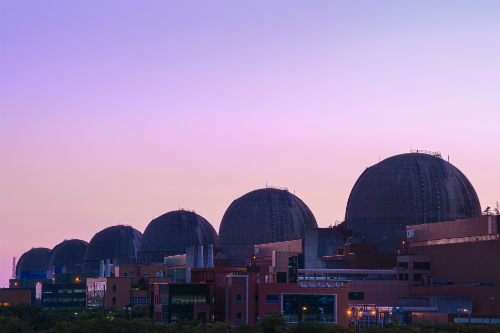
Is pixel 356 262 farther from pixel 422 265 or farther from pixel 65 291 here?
pixel 65 291

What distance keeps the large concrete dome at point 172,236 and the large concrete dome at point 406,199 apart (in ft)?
198

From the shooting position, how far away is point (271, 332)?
3137 inches

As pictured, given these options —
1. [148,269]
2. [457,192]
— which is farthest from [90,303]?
[457,192]

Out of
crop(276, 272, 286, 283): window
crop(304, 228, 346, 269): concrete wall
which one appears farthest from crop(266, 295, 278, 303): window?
crop(304, 228, 346, 269): concrete wall

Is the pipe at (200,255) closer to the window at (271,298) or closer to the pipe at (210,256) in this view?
the pipe at (210,256)

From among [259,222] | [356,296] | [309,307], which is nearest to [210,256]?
[259,222]

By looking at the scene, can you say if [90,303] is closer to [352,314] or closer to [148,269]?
[148,269]

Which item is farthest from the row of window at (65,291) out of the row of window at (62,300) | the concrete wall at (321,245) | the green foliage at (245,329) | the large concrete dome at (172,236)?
the green foliage at (245,329)

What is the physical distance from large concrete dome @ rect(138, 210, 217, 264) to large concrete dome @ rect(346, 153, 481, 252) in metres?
60.3

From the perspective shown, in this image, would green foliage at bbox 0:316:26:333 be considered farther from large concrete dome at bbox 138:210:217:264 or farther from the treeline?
large concrete dome at bbox 138:210:217:264

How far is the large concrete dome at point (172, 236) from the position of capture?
17075 cm

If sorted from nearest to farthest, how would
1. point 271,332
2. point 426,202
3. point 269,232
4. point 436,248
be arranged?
point 271,332 → point 436,248 → point 426,202 → point 269,232

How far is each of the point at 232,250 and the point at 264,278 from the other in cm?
4945

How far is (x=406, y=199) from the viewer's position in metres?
114
